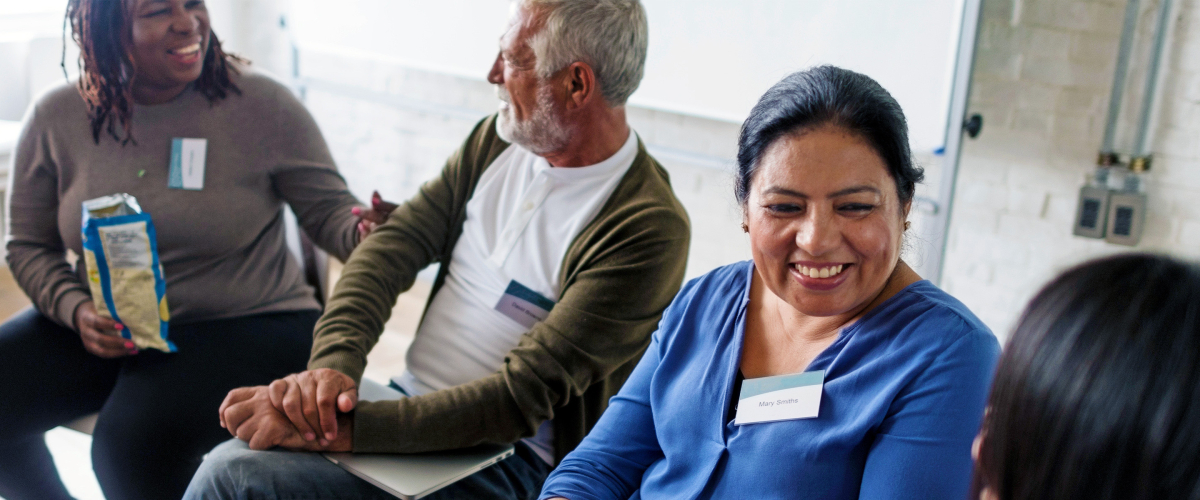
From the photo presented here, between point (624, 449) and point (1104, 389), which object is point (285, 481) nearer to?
point (624, 449)

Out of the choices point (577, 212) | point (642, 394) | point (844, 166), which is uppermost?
point (844, 166)

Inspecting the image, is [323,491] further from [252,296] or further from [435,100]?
[435,100]

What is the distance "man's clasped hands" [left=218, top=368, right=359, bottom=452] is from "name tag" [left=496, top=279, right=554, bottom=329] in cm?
33

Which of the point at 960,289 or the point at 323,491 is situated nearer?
the point at 323,491

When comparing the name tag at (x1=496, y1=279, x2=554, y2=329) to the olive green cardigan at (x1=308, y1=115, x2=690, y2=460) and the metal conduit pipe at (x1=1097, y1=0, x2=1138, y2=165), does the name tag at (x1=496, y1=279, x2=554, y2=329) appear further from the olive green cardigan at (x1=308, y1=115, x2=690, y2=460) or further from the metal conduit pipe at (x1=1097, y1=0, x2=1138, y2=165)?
the metal conduit pipe at (x1=1097, y1=0, x2=1138, y2=165)

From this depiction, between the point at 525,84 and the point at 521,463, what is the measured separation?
692 mm

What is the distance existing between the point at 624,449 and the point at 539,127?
640mm

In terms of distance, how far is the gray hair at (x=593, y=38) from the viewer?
1.55 m

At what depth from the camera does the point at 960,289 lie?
105 inches

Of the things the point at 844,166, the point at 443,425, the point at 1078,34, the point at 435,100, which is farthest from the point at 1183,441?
the point at 435,100

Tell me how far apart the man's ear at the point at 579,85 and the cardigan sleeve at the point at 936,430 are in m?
0.84

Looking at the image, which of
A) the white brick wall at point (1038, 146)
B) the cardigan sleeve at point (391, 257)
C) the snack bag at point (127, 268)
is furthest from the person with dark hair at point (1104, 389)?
the snack bag at point (127, 268)

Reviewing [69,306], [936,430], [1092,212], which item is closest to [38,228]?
[69,306]

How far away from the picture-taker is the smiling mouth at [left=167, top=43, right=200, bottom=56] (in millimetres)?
1845
